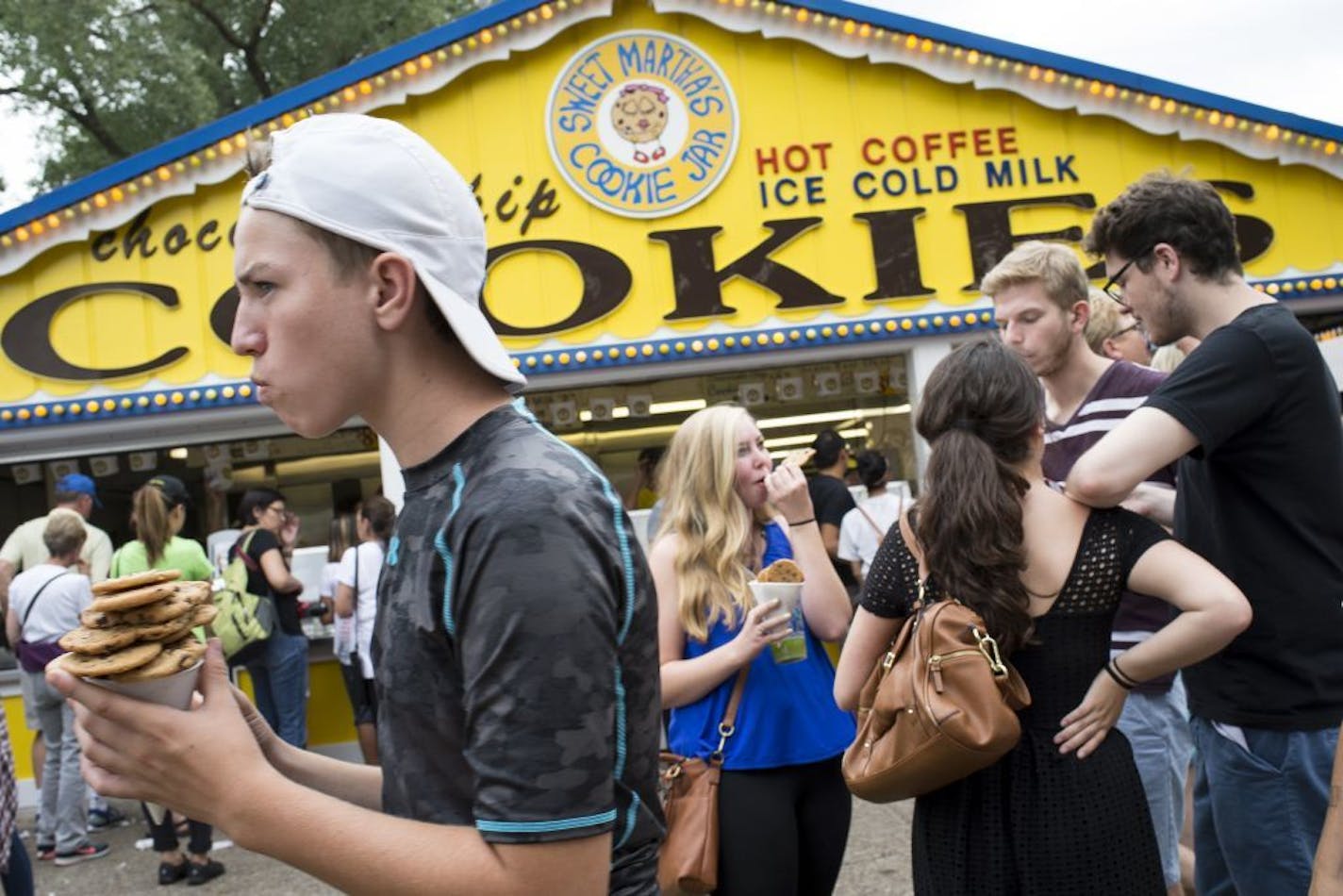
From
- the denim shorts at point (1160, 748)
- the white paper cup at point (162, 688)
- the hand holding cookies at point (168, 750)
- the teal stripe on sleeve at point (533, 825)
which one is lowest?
the denim shorts at point (1160, 748)

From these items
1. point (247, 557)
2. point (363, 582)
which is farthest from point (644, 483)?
point (247, 557)

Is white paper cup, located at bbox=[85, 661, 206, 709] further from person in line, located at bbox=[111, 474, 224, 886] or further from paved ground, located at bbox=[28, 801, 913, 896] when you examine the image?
person in line, located at bbox=[111, 474, 224, 886]

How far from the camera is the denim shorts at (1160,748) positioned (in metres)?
3.38

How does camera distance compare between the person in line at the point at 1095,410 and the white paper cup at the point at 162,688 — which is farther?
the person in line at the point at 1095,410

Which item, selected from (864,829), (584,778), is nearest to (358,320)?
(584,778)

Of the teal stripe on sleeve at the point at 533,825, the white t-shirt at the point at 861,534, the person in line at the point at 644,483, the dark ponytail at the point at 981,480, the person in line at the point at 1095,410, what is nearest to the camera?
the teal stripe on sleeve at the point at 533,825

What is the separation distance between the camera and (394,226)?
4.22ft

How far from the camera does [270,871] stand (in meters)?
6.29

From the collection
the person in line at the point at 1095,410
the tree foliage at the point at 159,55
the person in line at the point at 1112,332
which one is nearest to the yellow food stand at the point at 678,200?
the person in line at the point at 1112,332

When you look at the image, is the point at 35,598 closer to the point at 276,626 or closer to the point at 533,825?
the point at 276,626

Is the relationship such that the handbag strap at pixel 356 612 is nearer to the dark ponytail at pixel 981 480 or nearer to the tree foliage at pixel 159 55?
the dark ponytail at pixel 981 480

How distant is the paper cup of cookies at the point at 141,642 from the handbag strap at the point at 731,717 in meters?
2.09

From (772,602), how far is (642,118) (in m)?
6.32

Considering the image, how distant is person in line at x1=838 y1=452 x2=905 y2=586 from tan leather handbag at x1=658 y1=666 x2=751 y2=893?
13.6ft
